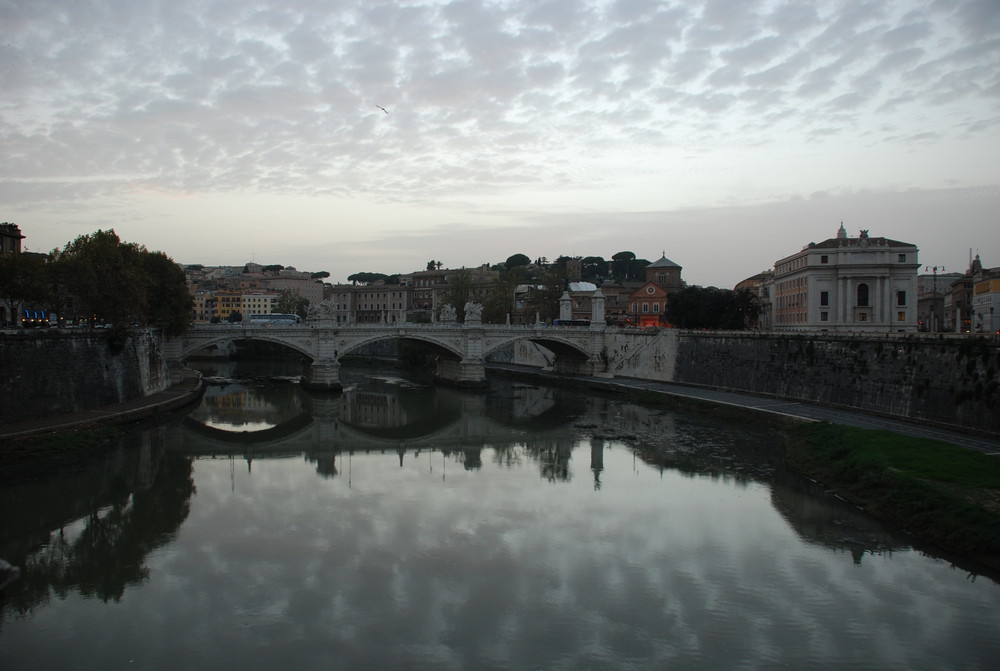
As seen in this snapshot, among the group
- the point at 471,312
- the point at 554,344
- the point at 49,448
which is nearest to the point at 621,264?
the point at 554,344

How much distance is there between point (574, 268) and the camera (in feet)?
292

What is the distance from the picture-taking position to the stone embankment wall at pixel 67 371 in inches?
806

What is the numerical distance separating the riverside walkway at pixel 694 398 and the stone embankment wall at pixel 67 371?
45 centimetres

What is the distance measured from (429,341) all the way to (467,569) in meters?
Result: 27.0

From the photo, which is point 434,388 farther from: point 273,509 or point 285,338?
point 273,509

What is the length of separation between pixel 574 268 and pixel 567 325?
148 feet

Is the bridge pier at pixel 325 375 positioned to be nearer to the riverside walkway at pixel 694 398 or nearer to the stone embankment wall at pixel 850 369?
the riverside walkway at pixel 694 398

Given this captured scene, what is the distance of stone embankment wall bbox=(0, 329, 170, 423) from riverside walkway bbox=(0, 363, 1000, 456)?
17.8 inches

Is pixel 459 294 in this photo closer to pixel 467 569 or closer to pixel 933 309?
pixel 933 309

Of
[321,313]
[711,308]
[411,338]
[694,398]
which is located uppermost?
[711,308]

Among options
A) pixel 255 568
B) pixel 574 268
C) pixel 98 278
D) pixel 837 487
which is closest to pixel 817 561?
pixel 837 487

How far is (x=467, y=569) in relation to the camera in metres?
12.1

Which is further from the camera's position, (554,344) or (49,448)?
(554,344)

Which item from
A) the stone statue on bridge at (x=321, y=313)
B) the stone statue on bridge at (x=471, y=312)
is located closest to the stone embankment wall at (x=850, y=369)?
the stone statue on bridge at (x=471, y=312)
